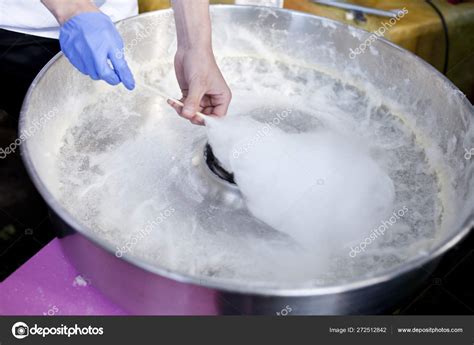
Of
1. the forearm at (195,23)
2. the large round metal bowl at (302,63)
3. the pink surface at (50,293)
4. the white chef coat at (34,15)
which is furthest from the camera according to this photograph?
the white chef coat at (34,15)

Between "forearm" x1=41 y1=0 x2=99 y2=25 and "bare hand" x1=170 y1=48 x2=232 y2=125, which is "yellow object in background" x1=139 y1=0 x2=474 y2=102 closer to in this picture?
"bare hand" x1=170 y1=48 x2=232 y2=125

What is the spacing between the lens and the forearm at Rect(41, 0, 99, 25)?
1.14 metres

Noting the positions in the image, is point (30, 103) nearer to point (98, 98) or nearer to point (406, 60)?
point (98, 98)

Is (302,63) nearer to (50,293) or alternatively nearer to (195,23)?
(195,23)

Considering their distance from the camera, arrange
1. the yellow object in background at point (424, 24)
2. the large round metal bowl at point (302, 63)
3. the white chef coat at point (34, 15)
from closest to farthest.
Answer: the large round metal bowl at point (302, 63)
the white chef coat at point (34, 15)
the yellow object in background at point (424, 24)

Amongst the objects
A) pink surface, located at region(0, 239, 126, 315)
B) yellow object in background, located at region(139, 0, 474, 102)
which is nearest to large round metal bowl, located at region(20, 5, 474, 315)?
pink surface, located at region(0, 239, 126, 315)

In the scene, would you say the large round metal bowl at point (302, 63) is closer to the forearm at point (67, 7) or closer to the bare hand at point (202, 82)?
the forearm at point (67, 7)

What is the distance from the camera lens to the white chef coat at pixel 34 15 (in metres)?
1.46

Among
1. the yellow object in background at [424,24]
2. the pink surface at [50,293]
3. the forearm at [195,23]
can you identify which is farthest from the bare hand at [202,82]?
the yellow object in background at [424,24]

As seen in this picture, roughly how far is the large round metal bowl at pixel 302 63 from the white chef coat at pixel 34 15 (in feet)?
0.55

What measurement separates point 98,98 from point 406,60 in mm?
844

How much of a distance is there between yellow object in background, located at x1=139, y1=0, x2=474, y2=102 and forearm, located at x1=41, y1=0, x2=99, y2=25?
2.25 feet

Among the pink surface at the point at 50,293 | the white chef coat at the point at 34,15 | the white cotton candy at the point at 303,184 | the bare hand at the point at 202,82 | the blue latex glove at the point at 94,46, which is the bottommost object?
the pink surface at the point at 50,293

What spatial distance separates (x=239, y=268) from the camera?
100cm
